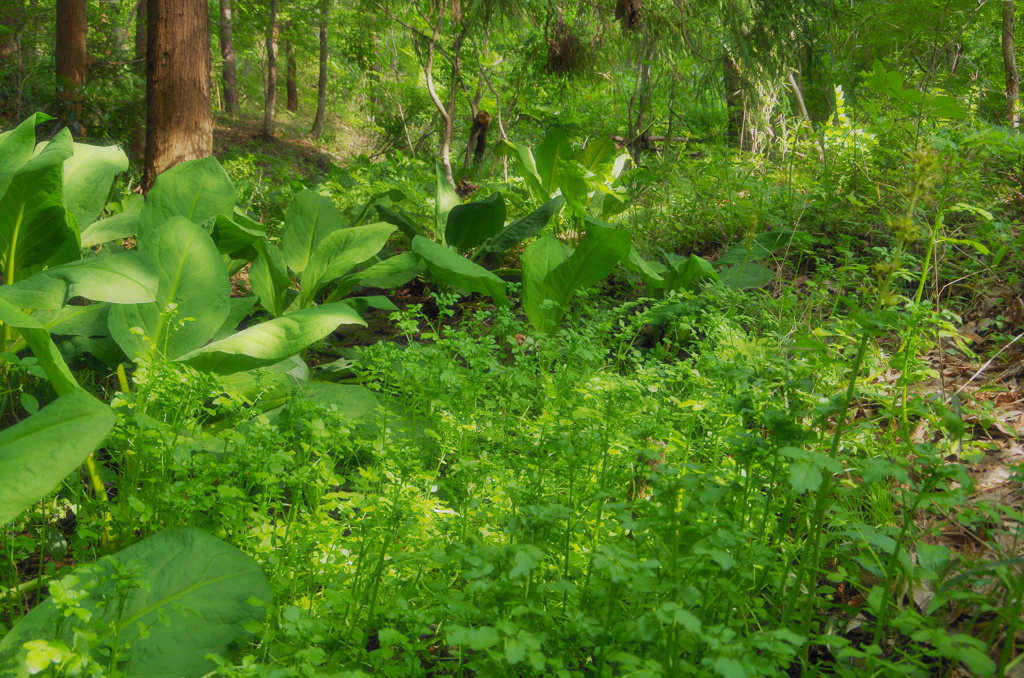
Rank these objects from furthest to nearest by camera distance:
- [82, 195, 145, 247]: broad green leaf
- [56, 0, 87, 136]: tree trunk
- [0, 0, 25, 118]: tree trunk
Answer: [0, 0, 25, 118]: tree trunk, [56, 0, 87, 136]: tree trunk, [82, 195, 145, 247]: broad green leaf

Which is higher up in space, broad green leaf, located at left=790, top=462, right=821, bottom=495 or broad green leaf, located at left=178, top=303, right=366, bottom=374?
broad green leaf, located at left=790, top=462, right=821, bottom=495

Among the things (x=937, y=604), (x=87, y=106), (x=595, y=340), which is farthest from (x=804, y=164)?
(x=87, y=106)

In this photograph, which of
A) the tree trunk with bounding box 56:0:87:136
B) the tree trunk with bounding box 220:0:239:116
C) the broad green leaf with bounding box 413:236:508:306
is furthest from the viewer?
the tree trunk with bounding box 220:0:239:116

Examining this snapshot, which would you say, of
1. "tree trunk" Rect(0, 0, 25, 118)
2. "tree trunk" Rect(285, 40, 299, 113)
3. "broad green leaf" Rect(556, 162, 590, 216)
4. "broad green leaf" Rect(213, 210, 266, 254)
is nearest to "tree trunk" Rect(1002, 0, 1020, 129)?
"broad green leaf" Rect(556, 162, 590, 216)

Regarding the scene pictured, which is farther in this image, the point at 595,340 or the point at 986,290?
the point at 986,290

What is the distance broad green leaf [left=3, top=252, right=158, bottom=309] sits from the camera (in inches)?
71.0

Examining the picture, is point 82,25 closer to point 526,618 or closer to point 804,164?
point 804,164

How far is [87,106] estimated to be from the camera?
7.46m

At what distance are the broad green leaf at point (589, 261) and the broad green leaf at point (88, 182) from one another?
1.97 meters

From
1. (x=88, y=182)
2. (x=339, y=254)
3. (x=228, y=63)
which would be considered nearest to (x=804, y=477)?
(x=339, y=254)

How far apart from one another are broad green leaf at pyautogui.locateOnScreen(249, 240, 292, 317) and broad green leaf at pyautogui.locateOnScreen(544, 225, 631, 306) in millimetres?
1232

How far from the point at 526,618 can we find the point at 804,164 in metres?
4.27

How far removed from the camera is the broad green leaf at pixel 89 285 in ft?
5.92

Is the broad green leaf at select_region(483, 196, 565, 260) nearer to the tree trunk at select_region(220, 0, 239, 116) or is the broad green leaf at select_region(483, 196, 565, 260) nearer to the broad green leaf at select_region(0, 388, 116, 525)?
the broad green leaf at select_region(0, 388, 116, 525)
